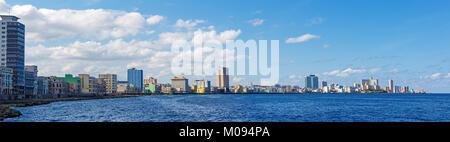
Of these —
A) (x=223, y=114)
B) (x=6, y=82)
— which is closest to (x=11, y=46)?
(x=6, y=82)

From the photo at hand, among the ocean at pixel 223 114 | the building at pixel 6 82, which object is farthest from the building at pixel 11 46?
the ocean at pixel 223 114

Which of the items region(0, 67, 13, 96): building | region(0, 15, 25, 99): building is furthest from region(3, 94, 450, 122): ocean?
region(0, 15, 25, 99): building

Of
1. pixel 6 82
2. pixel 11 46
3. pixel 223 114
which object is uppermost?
pixel 11 46

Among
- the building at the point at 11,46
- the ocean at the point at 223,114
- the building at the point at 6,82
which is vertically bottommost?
the ocean at the point at 223,114

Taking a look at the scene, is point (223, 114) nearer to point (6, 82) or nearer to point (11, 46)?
point (6, 82)

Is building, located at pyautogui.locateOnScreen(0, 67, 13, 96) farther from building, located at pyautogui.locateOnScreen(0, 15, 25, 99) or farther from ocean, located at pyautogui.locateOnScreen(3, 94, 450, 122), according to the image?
ocean, located at pyautogui.locateOnScreen(3, 94, 450, 122)

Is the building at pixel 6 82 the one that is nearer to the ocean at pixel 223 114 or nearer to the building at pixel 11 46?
the building at pixel 11 46

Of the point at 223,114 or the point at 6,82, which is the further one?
the point at 6,82

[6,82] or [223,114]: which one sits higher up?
[6,82]

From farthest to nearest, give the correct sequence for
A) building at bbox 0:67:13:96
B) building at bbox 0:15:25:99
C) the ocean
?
1. building at bbox 0:15:25:99
2. building at bbox 0:67:13:96
3. the ocean

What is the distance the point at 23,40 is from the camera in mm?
182750

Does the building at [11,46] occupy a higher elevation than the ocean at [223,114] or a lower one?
higher
